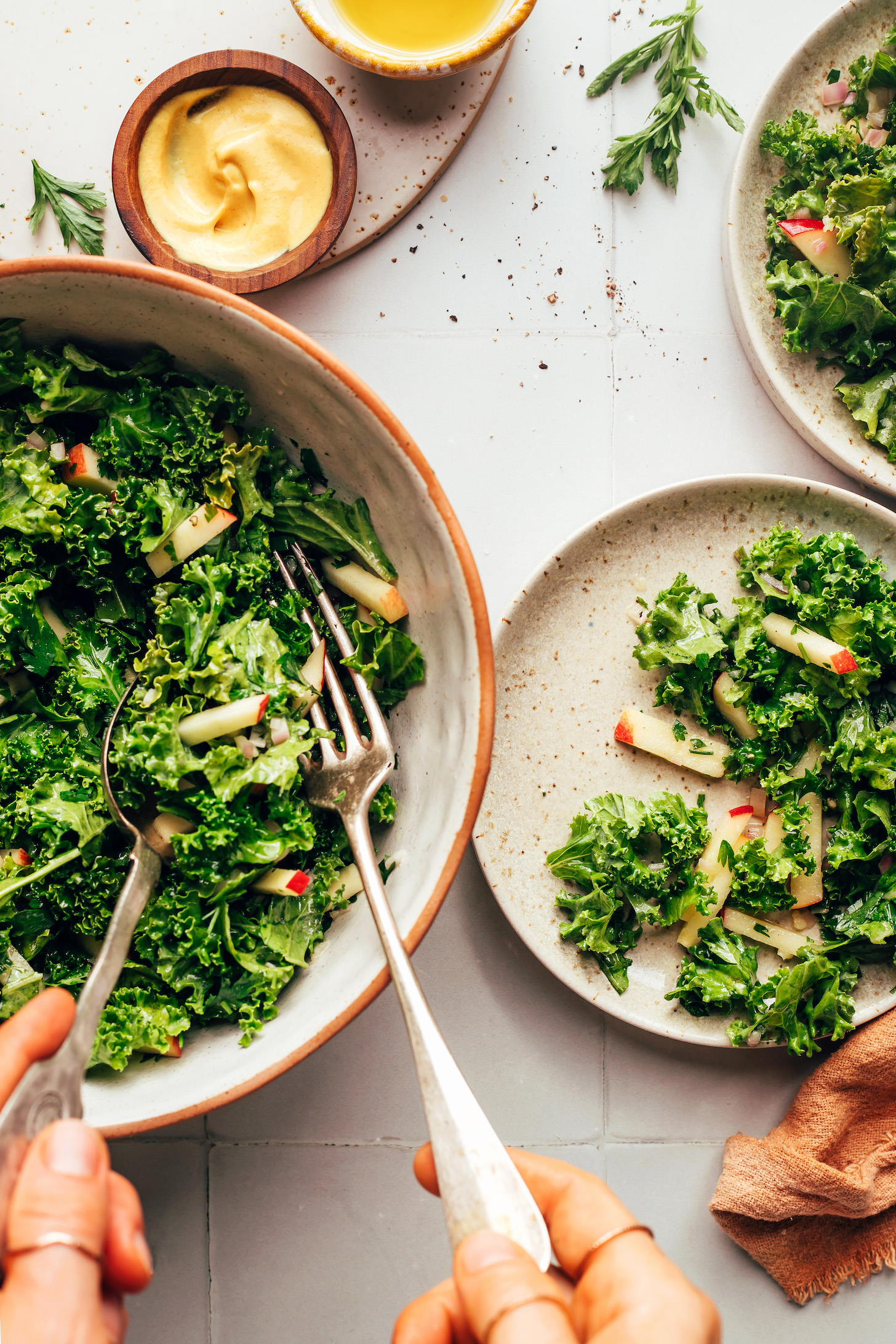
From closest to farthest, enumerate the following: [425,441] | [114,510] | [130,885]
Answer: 1. [130,885]
2. [114,510]
3. [425,441]

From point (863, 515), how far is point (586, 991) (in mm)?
1081

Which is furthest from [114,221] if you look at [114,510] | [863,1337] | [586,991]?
[863,1337]

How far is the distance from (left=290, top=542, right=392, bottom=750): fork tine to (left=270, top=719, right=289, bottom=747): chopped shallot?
5.7 inches

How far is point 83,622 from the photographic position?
1509 millimetres

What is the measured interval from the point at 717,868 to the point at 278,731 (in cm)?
91

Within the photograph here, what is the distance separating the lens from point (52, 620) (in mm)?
1496

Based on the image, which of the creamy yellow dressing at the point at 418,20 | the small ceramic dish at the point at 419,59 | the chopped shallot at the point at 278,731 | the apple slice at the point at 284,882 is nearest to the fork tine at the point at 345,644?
the chopped shallot at the point at 278,731

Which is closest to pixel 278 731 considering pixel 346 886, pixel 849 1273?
pixel 346 886

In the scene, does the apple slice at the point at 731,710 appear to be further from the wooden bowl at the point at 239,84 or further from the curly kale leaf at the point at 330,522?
the wooden bowl at the point at 239,84

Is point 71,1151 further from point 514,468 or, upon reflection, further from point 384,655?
point 514,468

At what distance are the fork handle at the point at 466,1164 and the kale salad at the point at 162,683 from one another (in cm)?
42

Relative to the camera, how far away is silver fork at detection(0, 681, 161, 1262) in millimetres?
924

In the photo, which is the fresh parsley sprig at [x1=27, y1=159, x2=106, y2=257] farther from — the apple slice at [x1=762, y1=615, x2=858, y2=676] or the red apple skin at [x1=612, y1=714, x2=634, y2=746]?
the apple slice at [x1=762, y1=615, x2=858, y2=676]

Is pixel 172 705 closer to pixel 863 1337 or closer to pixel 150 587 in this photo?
pixel 150 587
